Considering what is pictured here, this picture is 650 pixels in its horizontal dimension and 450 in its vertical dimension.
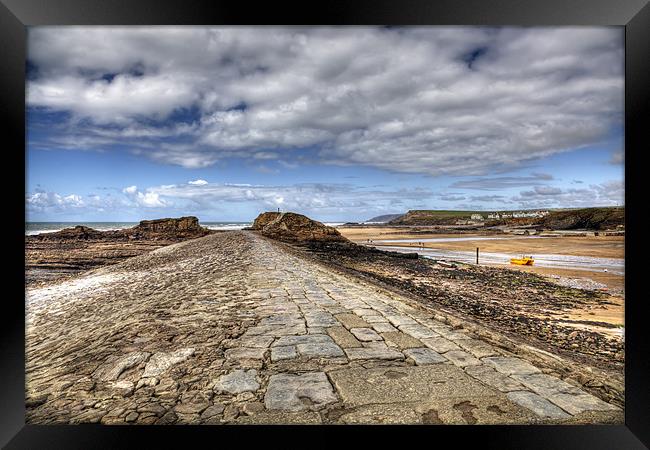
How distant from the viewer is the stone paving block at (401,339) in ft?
10.00

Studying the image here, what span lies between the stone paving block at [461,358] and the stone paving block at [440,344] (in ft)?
0.24

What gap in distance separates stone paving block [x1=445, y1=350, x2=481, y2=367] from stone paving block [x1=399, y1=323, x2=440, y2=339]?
43 cm

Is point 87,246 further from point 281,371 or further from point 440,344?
point 440,344

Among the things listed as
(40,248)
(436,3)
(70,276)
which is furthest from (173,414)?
(40,248)

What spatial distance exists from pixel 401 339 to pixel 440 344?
361 millimetres

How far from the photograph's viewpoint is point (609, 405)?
2172 mm

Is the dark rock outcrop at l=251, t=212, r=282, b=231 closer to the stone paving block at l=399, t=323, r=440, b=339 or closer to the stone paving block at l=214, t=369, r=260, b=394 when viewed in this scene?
the stone paving block at l=399, t=323, r=440, b=339

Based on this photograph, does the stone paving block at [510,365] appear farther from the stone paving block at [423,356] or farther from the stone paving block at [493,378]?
the stone paving block at [423,356]

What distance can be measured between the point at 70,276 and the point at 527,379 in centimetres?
1232

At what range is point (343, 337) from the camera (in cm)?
326

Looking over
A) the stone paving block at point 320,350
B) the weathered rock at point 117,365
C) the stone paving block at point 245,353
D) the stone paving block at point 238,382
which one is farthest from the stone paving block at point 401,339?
the weathered rock at point 117,365

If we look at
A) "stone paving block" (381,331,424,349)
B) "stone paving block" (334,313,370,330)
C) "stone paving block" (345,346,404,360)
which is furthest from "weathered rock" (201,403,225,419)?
"stone paving block" (334,313,370,330)

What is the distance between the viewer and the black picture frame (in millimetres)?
2081

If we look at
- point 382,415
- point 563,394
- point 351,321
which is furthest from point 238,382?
point 563,394
